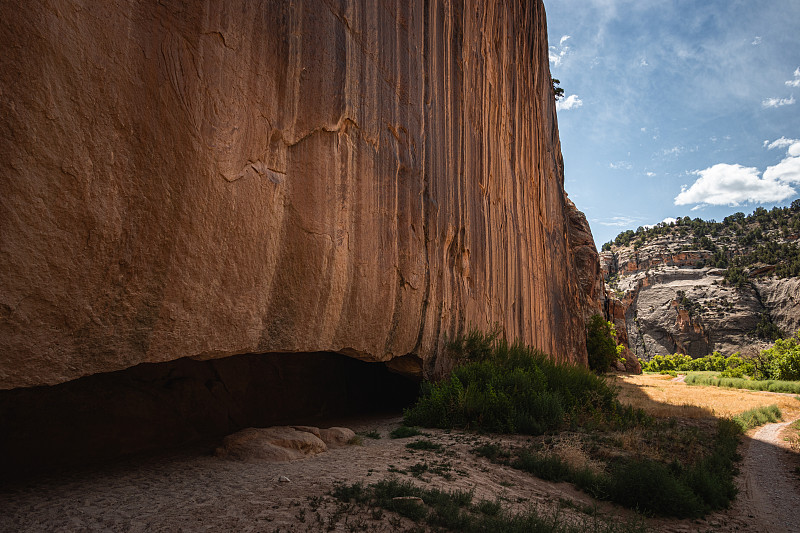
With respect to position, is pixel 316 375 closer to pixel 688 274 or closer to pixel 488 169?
pixel 488 169

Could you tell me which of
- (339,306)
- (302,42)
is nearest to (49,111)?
(302,42)

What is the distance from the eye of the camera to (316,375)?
1053 cm

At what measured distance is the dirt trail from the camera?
5.65 metres

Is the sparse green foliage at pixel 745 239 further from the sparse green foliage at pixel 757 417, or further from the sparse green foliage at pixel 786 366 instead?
the sparse green foliage at pixel 757 417

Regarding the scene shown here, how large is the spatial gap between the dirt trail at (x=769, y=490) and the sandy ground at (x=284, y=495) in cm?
2

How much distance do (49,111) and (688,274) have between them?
301 feet

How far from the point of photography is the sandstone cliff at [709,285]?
62031mm

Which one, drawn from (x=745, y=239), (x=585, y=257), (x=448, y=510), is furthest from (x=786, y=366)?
(x=745, y=239)

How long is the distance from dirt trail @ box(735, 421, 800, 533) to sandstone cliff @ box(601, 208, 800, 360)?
1642 inches

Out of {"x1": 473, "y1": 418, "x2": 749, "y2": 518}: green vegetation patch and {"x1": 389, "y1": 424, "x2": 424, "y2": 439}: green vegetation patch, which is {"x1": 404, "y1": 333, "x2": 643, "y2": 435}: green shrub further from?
{"x1": 473, "y1": 418, "x2": 749, "y2": 518}: green vegetation patch

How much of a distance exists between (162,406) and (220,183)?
4.22m

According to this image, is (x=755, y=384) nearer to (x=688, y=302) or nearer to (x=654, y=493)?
(x=654, y=493)

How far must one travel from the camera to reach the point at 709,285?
73.0 m

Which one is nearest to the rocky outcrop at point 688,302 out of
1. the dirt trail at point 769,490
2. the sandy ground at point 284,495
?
the dirt trail at point 769,490
